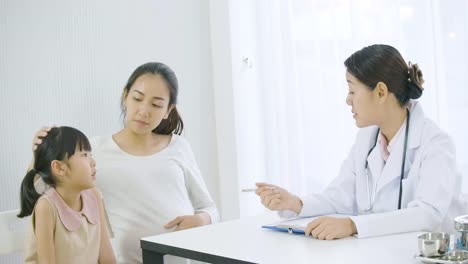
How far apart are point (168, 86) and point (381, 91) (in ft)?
2.51

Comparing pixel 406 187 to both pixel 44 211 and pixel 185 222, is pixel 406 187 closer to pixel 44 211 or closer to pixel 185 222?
pixel 185 222

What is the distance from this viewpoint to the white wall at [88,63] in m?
2.18

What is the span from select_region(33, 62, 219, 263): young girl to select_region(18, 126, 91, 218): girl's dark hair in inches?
7.1

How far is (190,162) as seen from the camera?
2.14 m

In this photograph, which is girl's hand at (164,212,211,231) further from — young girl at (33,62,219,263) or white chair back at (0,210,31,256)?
A: white chair back at (0,210,31,256)

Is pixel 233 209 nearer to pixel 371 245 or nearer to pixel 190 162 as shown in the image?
pixel 190 162

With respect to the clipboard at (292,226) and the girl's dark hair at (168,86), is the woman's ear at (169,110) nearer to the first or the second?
the girl's dark hair at (168,86)

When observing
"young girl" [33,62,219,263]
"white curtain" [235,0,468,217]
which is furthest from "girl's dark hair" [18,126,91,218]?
"white curtain" [235,0,468,217]

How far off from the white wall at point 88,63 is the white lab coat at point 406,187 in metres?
1.13

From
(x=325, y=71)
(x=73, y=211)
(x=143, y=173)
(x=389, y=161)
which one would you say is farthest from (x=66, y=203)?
(x=325, y=71)

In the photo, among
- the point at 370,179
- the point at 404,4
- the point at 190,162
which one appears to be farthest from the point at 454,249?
the point at 404,4

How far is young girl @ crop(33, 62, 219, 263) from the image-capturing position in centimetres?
195

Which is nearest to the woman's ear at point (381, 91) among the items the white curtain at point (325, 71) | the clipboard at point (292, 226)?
the clipboard at point (292, 226)

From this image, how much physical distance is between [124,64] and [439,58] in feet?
4.38
